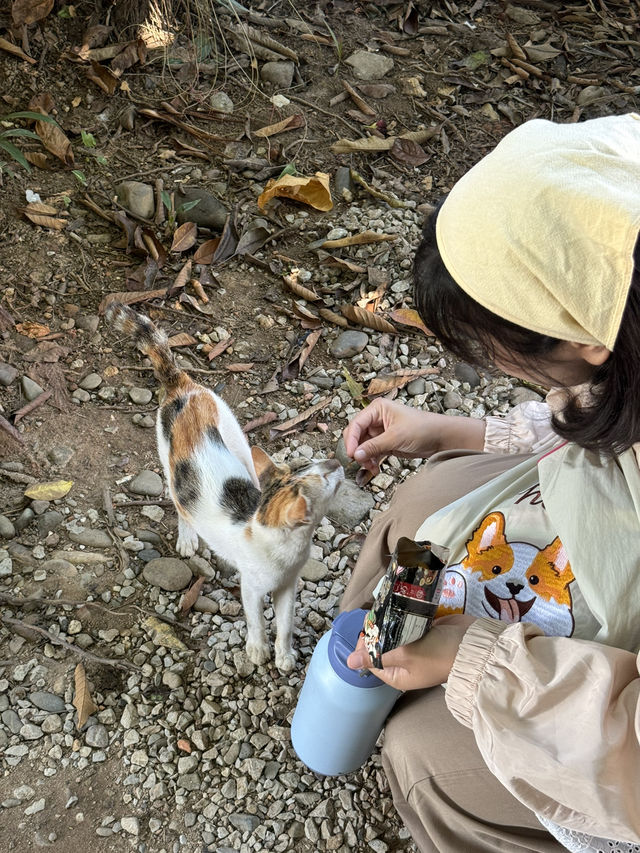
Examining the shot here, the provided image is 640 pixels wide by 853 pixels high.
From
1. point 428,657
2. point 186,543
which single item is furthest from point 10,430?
point 428,657

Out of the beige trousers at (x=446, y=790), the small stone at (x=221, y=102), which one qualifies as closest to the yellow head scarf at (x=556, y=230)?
the beige trousers at (x=446, y=790)

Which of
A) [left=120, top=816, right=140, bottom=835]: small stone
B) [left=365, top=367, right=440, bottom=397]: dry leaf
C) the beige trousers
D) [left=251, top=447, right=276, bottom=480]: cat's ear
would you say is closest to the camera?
the beige trousers

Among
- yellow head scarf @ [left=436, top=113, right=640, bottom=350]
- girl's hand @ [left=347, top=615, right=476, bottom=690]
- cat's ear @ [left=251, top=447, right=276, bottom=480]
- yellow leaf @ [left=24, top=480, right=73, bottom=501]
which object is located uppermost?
yellow head scarf @ [left=436, top=113, right=640, bottom=350]

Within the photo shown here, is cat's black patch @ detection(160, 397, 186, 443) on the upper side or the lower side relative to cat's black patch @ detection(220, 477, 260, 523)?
upper

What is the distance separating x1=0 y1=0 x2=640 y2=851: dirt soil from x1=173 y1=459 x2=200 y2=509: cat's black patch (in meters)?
0.23

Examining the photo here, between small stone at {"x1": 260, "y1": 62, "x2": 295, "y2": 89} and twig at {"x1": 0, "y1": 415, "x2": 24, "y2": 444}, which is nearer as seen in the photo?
twig at {"x1": 0, "y1": 415, "x2": 24, "y2": 444}

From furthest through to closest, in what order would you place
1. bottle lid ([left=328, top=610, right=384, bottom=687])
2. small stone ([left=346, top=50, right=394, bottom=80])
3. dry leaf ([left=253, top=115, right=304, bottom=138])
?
small stone ([left=346, top=50, right=394, bottom=80]) → dry leaf ([left=253, top=115, right=304, bottom=138]) → bottle lid ([left=328, top=610, right=384, bottom=687])

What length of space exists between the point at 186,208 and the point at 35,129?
27.0 inches

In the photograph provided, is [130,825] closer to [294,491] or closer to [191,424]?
[294,491]

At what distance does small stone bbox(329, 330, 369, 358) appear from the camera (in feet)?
9.02

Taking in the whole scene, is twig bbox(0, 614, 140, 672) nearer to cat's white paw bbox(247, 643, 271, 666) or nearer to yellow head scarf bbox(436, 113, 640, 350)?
cat's white paw bbox(247, 643, 271, 666)

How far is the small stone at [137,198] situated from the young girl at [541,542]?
1.91m

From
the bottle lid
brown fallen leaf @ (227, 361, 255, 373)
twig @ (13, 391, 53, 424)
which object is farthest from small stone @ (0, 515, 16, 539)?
the bottle lid

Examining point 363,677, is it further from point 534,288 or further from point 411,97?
point 411,97
